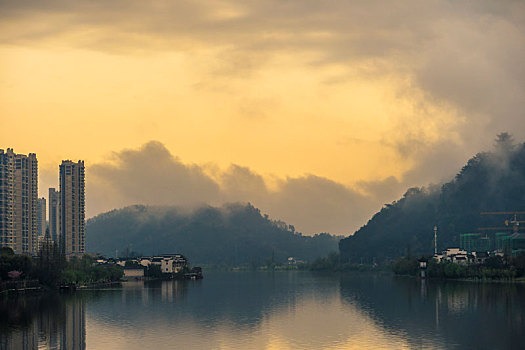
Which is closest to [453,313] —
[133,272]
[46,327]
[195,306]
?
[195,306]

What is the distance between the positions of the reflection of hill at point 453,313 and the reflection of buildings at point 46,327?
100ft

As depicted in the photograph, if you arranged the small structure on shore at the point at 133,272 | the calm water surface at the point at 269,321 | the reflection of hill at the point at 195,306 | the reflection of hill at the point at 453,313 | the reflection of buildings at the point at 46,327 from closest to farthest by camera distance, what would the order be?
the reflection of buildings at the point at 46,327 < the calm water surface at the point at 269,321 < the reflection of hill at the point at 453,313 < the reflection of hill at the point at 195,306 < the small structure on shore at the point at 133,272

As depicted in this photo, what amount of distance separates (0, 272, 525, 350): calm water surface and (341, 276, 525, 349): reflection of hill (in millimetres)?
107

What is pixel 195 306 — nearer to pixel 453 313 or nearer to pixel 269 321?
pixel 269 321

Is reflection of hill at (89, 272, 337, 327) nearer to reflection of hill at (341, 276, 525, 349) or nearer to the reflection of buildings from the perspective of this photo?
the reflection of buildings

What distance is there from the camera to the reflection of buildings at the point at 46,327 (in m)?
63.2

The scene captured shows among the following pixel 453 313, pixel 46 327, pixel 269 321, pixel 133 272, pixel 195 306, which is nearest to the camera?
pixel 46 327

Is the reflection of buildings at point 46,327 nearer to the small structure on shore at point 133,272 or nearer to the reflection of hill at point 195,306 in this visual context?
the reflection of hill at point 195,306

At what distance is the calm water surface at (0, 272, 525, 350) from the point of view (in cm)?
6450

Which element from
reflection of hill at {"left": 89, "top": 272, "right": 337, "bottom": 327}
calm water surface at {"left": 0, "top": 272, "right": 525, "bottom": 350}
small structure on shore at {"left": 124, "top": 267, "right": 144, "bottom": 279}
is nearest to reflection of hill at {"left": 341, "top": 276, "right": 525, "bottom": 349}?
calm water surface at {"left": 0, "top": 272, "right": 525, "bottom": 350}

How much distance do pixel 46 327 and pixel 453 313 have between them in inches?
1811

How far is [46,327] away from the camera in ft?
244

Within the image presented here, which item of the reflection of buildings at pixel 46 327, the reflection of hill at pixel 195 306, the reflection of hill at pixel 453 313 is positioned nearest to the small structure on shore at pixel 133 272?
the reflection of hill at pixel 195 306

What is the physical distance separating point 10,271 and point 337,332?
67.5 metres
